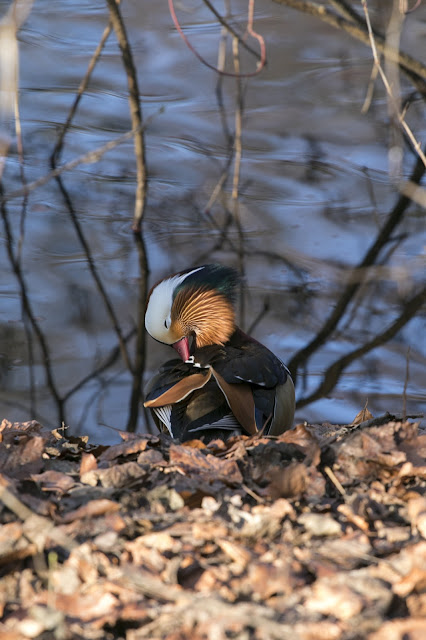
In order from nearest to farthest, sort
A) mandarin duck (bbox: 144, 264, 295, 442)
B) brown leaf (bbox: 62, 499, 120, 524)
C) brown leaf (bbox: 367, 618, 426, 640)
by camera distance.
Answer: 1. brown leaf (bbox: 367, 618, 426, 640)
2. brown leaf (bbox: 62, 499, 120, 524)
3. mandarin duck (bbox: 144, 264, 295, 442)

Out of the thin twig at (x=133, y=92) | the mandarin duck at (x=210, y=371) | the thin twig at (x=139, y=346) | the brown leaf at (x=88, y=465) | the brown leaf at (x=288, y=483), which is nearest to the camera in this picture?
the brown leaf at (x=288, y=483)

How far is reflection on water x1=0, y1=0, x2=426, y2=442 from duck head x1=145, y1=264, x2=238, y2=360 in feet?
1.84

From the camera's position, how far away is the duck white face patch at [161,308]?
4531mm

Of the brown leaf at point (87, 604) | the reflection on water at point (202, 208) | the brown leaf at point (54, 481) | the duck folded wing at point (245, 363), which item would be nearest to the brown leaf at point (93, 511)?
the brown leaf at point (54, 481)

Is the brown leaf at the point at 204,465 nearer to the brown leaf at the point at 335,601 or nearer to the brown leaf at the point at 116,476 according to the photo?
the brown leaf at the point at 116,476

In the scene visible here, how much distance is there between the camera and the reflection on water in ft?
16.6

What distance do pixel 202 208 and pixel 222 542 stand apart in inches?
213

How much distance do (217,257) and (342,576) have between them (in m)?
4.67

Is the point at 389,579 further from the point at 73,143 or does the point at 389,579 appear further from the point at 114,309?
the point at 73,143

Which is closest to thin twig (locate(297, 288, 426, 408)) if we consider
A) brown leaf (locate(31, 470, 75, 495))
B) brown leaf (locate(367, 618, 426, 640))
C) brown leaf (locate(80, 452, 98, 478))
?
brown leaf (locate(80, 452, 98, 478))

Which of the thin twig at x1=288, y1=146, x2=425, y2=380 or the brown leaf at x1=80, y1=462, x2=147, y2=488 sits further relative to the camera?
the thin twig at x1=288, y1=146, x2=425, y2=380

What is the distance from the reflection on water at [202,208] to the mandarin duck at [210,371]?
0.55 meters

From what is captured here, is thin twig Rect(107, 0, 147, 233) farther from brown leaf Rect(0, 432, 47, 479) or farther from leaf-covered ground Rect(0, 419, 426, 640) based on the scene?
leaf-covered ground Rect(0, 419, 426, 640)

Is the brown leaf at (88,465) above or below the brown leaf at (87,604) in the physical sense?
below
